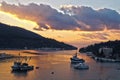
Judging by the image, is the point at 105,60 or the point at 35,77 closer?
the point at 35,77

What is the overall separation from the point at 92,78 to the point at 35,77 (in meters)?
11.1

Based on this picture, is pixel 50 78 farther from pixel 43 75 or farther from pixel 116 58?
pixel 116 58

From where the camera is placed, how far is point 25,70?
11519cm

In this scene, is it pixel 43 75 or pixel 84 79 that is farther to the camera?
pixel 43 75

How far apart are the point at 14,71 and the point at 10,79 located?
727 inches

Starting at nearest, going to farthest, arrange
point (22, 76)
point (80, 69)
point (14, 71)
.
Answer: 1. point (22, 76)
2. point (14, 71)
3. point (80, 69)

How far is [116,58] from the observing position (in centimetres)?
18375

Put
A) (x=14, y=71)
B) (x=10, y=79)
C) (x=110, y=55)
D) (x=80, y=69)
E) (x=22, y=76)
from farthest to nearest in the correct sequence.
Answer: (x=110, y=55) < (x=80, y=69) < (x=14, y=71) < (x=22, y=76) < (x=10, y=79)

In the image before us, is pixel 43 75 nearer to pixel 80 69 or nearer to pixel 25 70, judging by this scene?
pixel 25 70

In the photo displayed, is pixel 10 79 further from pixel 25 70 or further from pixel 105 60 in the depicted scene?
pixel 105 60

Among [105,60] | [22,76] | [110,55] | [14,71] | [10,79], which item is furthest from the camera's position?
[110,55]

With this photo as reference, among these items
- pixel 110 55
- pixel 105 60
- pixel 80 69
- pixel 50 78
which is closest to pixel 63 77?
pixel 50 78

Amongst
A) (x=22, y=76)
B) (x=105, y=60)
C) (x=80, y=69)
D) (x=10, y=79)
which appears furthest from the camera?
(x=105, y=60)

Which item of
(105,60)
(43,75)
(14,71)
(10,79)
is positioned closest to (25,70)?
(14,71)
